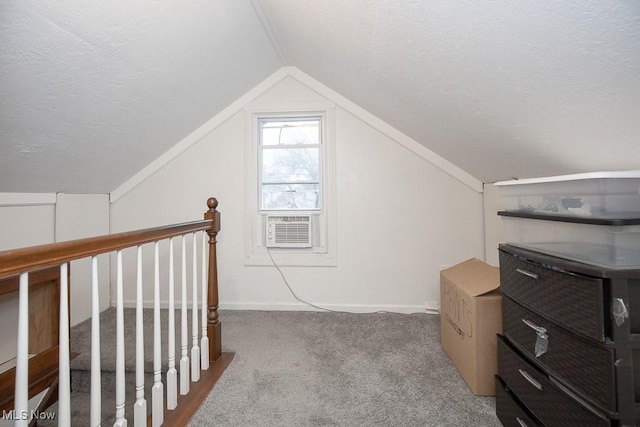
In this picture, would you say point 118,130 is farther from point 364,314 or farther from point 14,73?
point 364,314

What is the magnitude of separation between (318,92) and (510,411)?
246cm

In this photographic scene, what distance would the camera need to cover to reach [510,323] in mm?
1214

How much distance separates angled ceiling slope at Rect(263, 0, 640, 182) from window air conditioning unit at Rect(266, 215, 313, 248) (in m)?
1.19

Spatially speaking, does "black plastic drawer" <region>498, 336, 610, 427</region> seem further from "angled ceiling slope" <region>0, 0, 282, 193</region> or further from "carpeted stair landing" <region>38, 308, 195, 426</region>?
"angled ceiling slope" <region>0, 0, 282, 193</region>

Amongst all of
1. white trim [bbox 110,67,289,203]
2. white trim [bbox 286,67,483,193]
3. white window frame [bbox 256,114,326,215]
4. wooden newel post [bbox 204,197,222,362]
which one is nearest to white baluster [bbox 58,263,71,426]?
wooden newel post [bbox 204,197,222,362]

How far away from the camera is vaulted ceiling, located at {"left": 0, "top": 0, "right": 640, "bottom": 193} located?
0.85 meters

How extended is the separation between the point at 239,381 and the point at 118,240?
3.28ft

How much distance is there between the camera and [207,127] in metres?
2.53

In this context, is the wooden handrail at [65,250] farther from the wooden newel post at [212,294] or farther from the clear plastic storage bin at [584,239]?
the clear plastic storage bin at [584,239]

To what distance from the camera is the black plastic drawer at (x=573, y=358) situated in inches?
30.6

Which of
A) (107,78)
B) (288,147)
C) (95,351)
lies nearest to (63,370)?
(95,351)

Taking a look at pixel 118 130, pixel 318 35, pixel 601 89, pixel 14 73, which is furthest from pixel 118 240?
pixel 601 89

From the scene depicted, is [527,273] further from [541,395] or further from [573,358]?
[541,395]

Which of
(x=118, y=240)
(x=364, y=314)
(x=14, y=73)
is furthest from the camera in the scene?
(x=364, y=314)
